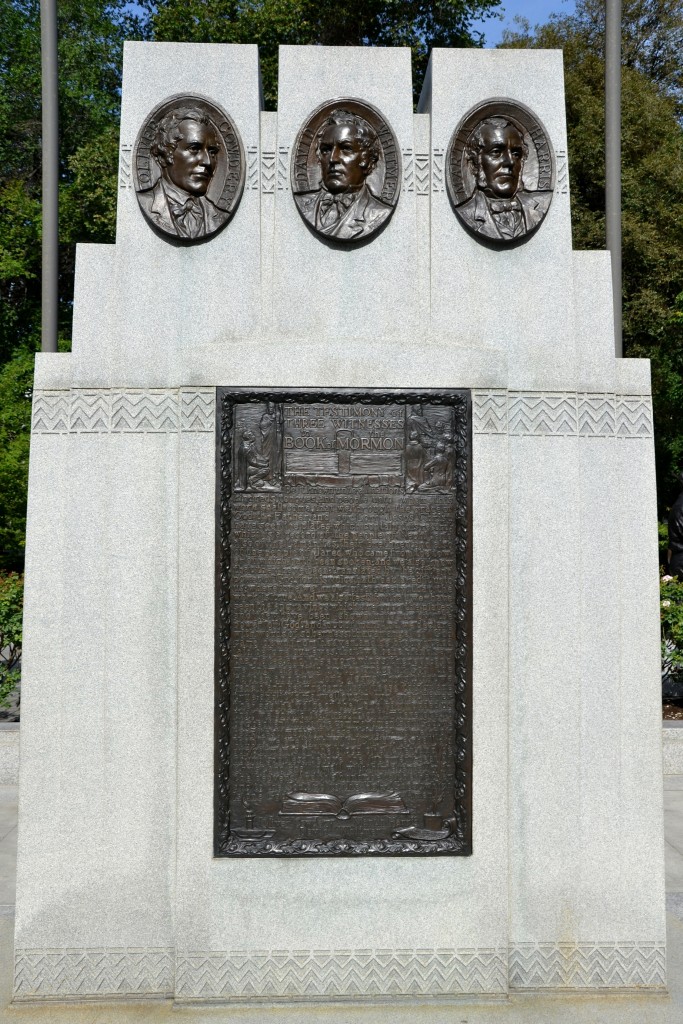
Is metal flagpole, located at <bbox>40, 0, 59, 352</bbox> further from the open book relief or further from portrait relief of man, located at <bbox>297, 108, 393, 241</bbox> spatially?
the open book relief

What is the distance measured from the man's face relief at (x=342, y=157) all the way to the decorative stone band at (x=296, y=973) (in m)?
4.67

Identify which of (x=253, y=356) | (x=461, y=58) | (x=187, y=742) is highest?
(x=461, y=58)

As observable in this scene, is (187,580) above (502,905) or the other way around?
above

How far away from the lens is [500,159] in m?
5.74

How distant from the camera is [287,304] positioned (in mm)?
5781

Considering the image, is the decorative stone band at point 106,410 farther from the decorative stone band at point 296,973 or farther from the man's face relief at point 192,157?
the decorative stone band at point 296,973

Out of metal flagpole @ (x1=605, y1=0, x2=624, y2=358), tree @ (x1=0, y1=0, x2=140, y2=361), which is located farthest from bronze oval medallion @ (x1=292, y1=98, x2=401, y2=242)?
tree @ (x1=0, y1=0, x2=140, y2=361)

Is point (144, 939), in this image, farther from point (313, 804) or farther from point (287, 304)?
point (287, 304)

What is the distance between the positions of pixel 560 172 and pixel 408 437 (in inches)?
76.4

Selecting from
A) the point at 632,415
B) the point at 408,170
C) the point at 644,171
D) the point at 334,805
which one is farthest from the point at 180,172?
the point at 644,171

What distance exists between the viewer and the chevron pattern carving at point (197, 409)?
5.63 metres

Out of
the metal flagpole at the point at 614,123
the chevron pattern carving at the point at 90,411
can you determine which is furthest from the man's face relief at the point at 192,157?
the metal flagpole at the point at 614,123

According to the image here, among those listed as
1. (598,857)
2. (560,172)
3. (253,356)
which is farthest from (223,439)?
(598,857)

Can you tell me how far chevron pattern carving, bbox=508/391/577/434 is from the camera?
5.80 m
